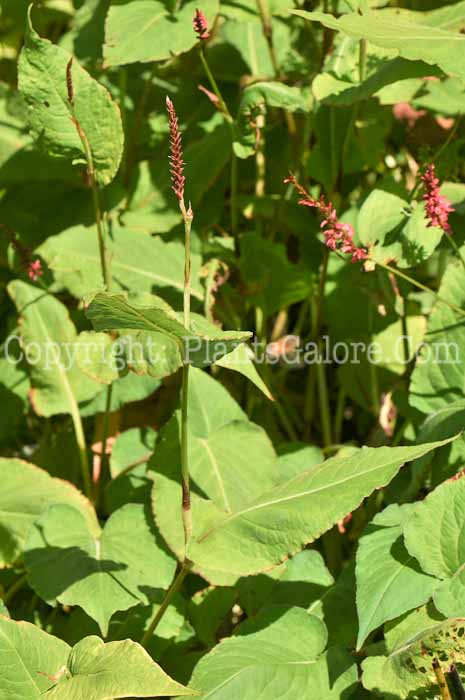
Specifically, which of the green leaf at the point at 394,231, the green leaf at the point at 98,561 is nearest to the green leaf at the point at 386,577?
the green leaf at the point at 98,561

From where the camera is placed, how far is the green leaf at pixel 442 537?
1051mm

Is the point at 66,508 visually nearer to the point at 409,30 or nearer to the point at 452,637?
the point at 452,637

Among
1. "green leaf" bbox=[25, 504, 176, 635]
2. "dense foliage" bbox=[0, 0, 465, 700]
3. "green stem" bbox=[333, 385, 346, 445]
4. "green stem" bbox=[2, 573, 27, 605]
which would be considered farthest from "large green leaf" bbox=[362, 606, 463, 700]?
"green stem" bbox=[333, 385, 346, 445]

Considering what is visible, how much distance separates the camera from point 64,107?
127 centimetres

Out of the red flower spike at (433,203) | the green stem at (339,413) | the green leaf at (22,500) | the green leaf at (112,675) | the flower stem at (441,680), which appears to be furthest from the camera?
the green stem at (339,413)

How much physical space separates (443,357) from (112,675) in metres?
0.67

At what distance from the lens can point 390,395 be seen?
57.6 inches

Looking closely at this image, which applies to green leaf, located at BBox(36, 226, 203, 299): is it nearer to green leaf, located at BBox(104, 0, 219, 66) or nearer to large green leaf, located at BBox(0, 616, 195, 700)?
green leaf, located at BBox(104, 0, 219, 66)

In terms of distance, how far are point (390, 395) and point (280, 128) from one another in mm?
550

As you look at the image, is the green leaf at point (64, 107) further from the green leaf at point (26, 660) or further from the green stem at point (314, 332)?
the green leaf at point (26, 660)

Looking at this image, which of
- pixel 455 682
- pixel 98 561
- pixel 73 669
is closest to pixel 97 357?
pixel 98 561

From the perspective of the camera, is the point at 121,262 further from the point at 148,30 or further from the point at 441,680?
the point at 441,680

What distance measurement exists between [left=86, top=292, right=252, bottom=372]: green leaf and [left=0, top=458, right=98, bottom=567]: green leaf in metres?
A: 0.41

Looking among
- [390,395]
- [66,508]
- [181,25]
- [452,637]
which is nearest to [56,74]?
[181,25]
